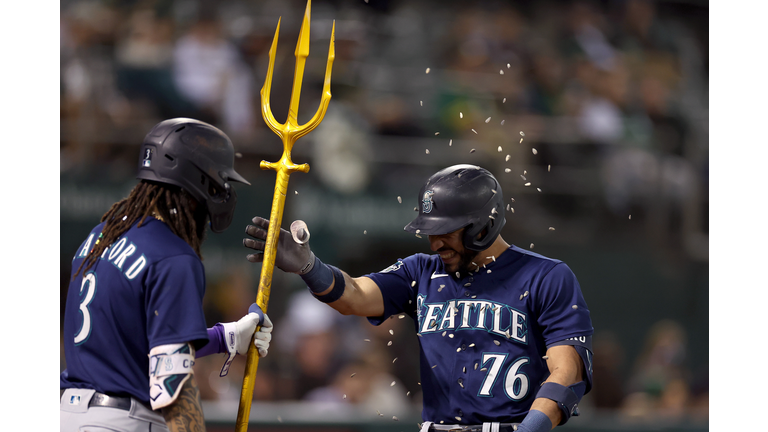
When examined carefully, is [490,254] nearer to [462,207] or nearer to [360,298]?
[462,207]

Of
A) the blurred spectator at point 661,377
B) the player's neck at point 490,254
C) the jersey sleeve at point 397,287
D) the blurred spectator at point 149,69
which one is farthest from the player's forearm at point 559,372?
the blurred spectator at point 149,69

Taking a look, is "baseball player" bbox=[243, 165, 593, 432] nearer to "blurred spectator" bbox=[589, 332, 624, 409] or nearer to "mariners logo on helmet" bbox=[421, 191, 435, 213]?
"mariners logo on helmet" bbox=[421, 191, 435, 213]

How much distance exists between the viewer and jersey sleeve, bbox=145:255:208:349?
3.04m

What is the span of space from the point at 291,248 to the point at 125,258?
1.15 m

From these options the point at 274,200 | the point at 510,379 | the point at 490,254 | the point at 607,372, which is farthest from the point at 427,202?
the point at 607,372

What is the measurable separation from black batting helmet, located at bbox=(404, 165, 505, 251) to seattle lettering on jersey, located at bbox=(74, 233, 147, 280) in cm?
144

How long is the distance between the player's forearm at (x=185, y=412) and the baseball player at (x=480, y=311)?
104cm

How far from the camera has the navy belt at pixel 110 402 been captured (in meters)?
3.07

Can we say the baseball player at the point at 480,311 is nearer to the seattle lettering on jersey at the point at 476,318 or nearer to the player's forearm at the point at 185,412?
the seattle lettering on jersey at the point at 476,318

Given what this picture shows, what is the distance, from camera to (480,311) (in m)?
4.04

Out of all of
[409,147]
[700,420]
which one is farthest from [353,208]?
[700,420]

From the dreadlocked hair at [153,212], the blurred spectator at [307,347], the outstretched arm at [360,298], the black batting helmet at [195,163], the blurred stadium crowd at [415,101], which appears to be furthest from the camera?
the blurred stadium crowd at [415,101]

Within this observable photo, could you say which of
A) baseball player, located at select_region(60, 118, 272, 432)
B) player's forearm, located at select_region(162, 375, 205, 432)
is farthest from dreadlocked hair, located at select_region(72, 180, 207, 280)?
player's forearm, located at select_region(162, 375, 205, 432)

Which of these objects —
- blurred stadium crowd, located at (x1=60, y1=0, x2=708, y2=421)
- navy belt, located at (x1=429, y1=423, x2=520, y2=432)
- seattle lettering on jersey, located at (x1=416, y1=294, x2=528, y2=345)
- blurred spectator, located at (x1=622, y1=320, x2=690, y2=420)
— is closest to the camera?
navy belt, located at (x1=429, y1=423, x2=520, y2=432)
